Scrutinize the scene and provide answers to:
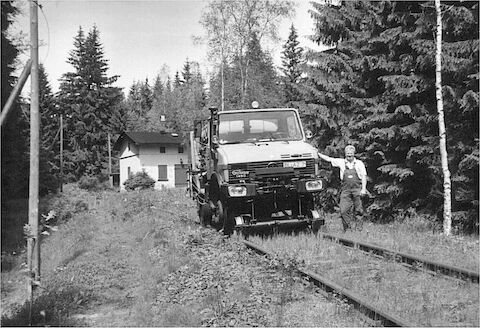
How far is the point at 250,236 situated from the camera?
33.9 ft

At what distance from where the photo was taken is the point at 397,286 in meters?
5.98

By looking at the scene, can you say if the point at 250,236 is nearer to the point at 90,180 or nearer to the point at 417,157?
the point at 417,157

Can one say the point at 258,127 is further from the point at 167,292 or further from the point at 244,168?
the point at 167,292

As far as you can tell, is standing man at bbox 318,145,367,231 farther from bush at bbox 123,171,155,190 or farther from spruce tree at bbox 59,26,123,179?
spruce tree at bbox 59,26,123,179

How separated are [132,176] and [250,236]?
40.1 metres

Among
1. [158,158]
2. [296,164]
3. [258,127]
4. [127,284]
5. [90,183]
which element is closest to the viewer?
[127,284]

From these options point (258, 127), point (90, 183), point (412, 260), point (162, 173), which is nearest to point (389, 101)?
point (258, 127)

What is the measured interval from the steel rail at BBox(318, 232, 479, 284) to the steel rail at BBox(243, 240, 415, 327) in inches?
66.9

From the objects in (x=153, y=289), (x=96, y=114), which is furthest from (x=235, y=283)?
(x=96, y=114)

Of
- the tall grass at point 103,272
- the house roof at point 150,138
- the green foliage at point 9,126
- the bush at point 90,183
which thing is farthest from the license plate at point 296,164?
the bush at point 90,183

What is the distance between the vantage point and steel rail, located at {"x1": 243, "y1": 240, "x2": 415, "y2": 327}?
4504 millimetres

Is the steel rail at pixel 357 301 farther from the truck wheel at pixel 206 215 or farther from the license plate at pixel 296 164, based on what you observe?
the truck wheel at pixel 206 215

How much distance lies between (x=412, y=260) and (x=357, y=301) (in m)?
2.56

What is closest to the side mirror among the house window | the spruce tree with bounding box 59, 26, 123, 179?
the house window
